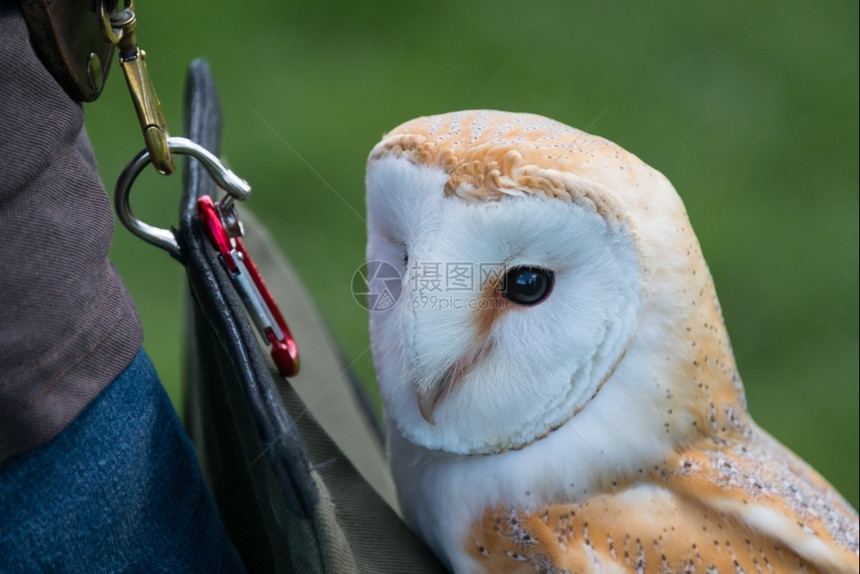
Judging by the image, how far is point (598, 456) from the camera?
27.0 inches

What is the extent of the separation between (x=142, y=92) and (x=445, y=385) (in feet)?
1.06

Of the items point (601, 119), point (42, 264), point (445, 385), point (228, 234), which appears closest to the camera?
point (42, 264)

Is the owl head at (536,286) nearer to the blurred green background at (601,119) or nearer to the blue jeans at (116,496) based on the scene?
the blue jeans at (116,496)

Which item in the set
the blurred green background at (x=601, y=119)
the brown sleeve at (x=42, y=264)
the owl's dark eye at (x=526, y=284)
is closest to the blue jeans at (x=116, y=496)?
the brown sleeve at (x=42, y=264)

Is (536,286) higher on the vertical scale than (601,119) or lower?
higher

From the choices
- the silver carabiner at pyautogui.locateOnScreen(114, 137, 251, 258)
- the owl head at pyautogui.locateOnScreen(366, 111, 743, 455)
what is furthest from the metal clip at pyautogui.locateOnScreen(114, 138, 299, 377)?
the owl head at pyautogui.locateOnScreen(366, 111, 743, 455)

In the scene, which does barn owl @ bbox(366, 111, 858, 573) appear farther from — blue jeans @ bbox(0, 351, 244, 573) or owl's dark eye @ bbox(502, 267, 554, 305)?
blue jeans @ bbox(0, 351, 244, 573)

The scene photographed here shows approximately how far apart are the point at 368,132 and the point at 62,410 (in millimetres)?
2067

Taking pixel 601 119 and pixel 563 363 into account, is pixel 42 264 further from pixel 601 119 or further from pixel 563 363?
pixel 601 119

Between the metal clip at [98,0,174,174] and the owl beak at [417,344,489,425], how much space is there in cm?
27

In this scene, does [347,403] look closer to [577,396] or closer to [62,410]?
[577,396]

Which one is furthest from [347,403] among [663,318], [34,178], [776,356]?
[776,356]

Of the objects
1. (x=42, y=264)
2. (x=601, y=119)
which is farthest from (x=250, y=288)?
(x=601, y=119)

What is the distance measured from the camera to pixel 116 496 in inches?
20.8
